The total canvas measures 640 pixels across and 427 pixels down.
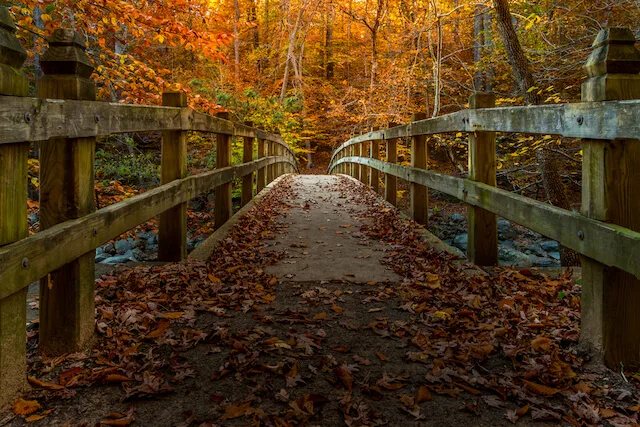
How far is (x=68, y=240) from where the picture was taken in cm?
247

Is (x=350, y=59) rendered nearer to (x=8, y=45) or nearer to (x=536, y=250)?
(x=536, y=250)

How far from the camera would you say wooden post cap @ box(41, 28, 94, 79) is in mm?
2613

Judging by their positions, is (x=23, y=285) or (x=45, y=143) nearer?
(x=23, y=285)

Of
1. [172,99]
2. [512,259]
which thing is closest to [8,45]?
[172,99]

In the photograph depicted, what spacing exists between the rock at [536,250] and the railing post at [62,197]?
39.2ft

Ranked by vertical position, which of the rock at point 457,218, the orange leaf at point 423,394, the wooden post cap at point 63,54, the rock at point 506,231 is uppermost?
the wooden post cap at point 63,54

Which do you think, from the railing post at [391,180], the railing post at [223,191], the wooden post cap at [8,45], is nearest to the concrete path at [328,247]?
the railing post at [391,180]

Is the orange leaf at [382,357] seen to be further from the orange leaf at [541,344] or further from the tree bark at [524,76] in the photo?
the tree bark at [524,76]

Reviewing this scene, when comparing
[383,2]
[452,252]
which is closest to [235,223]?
[452,252]

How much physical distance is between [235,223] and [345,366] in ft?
13.4

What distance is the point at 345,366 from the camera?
260 cm

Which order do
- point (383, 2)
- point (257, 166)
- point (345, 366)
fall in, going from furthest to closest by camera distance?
point (383, 2) < point (257, 166) < point (345, 366)

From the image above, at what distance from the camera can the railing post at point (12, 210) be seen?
80.7 inches

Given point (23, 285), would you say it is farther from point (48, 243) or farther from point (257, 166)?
point (257, 166)
